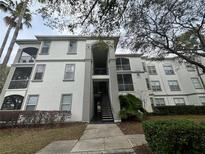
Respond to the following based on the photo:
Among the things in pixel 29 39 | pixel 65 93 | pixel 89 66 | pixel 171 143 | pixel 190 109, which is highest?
pixel 29 39

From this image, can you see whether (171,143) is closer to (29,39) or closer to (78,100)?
(78,100)

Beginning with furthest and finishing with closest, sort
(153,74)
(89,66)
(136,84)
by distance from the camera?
1. (153,74)
2. (136,84)
3. (89,66)

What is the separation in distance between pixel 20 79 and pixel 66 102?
6746mm

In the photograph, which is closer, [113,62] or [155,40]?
[155,40]

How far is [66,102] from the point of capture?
13.4 meters

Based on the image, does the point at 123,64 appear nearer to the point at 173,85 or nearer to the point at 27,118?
the point at 173,85

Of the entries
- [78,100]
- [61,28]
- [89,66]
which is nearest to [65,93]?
[78,100]

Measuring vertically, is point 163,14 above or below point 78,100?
above

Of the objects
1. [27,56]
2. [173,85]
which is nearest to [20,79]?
[27,56]

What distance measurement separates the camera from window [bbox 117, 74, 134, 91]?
18.3 metres

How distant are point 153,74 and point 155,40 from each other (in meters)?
15.6

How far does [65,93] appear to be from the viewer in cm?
1373

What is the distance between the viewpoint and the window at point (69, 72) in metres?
14.6

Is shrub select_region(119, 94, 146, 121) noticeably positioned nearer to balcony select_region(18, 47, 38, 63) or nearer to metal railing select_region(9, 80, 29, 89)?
metal railing select_region(9, 80, 29, 89)
